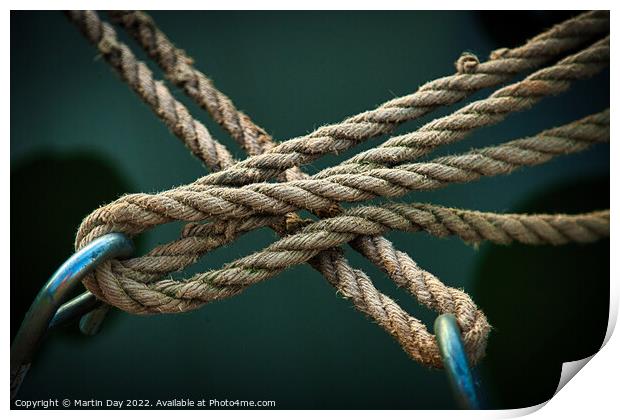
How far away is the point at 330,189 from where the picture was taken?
0.55m

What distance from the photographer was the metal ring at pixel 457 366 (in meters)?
0.46

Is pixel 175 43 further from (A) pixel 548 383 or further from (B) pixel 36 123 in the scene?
(A) pixel 548 383

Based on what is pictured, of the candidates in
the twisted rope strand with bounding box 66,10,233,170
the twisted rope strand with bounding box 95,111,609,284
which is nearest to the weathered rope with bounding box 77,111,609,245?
the twisted rope strand with bounding box 95,111,609,284

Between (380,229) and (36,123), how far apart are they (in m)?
0.47

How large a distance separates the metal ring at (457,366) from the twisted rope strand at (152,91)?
31 centimetres

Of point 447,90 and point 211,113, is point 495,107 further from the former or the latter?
point 211,113

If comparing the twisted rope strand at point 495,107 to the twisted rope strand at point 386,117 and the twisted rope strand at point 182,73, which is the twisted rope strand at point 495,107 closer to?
the twisted rope strand at point 386,117

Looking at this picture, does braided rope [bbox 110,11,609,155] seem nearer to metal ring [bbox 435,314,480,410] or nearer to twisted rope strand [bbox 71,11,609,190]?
twisted rope strand [bbox 71,11,609,190]

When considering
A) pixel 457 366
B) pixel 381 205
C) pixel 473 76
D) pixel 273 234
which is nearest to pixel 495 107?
pixel 473 76

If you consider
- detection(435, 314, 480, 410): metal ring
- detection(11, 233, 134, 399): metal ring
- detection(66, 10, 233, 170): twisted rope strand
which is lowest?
detection(435, 314, 480, 410): metal ring

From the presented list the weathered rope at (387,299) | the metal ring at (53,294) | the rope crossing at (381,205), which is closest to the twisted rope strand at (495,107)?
the rope crossing at (381,205)

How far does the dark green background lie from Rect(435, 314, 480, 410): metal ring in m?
0.14

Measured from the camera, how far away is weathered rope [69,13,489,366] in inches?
19.9

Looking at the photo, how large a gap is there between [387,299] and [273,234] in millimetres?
277
